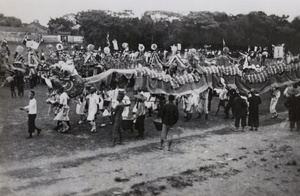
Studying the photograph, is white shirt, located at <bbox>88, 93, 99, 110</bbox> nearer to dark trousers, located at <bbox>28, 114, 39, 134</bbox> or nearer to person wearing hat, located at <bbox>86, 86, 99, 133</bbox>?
person wearing hat, located at <bbox>86, 86, 99, 133</bbox>

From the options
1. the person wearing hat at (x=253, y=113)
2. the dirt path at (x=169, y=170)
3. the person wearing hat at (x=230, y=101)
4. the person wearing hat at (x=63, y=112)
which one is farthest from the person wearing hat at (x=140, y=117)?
the person wearing hat at (x=230, y=101)

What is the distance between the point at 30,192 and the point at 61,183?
0.79 m

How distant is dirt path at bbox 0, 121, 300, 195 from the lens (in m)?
8.06

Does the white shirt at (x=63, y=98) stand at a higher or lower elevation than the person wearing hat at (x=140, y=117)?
higher

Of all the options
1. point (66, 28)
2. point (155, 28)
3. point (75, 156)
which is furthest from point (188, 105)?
point (66, 28)

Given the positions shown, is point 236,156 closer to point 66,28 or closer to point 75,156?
point 75,156

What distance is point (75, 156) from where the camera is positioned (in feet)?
34.2

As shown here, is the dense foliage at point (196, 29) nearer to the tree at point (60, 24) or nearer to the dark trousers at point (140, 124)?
the tree at point (60, 24)

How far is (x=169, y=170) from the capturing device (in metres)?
9.44

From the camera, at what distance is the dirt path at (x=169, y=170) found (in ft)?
26.5

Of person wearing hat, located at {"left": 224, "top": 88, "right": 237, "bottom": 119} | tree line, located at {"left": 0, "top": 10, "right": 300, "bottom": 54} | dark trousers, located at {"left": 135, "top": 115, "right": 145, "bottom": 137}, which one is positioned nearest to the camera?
dark trousers, located at {"left": 135, "top": 115, "right": 145, "bottom": 137}

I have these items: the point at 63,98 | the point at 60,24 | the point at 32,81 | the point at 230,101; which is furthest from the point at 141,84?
the point at 60,24

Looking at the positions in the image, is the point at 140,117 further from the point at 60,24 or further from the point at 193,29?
the point at 60,24

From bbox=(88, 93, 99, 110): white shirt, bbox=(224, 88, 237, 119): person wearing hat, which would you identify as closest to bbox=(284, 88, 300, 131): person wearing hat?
bbox=(224, 88, 237, 119): person wearing hat
